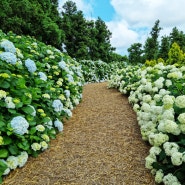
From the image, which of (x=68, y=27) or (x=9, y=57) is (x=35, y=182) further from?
(x=68, y=27)

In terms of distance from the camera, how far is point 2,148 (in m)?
2.92

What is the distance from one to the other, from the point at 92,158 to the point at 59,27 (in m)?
14.0

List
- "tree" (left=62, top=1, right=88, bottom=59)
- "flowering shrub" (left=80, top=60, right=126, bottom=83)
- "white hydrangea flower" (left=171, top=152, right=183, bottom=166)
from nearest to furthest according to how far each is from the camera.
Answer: "white hydrangea flower" (left=171, top=152, right=183, bottom=166), "flowering shrub" (left=80, top=60, right=126, bottom=83), "tree" (left=62, top=1, right=88, bottom=59)

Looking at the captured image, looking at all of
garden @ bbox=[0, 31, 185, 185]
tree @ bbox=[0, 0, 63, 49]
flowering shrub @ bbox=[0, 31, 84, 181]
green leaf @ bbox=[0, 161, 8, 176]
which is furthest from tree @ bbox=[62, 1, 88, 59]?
green leaf @ bbox=[0, 161, 8, 176]

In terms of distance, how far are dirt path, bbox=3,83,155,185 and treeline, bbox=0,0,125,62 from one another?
8.21 metres

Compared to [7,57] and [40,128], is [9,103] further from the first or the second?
[7,57]

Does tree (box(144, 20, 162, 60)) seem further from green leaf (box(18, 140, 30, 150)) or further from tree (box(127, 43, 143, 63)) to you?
green leaf (box(18, 140, 30, 150))

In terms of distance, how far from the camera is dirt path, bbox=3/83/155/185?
290 cm

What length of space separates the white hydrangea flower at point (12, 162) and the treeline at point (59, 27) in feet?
31.2

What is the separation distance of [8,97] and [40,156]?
850 mm

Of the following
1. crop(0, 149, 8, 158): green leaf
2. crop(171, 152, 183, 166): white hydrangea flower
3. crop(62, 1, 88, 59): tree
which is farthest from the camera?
crop(62, 1, 88, 59): tree

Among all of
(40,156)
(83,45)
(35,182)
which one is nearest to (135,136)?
(40,156)

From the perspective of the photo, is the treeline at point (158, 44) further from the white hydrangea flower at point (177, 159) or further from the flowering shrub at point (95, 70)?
the white hydrangea flower at point (177, 159)

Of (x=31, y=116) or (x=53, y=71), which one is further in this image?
(x=53, y=71)
